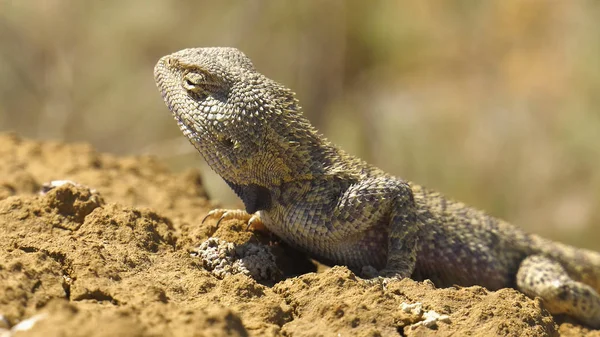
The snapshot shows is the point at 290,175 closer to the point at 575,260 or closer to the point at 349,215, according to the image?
the point at 349,215

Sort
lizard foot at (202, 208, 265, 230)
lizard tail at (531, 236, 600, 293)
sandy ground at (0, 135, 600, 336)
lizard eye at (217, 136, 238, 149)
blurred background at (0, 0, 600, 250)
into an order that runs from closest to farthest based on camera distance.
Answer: sandy ground at (0, 135, 600, 336)
lizard eye at (217, 136, 238, 149)
lizard foot at (202, 208, 265, 230)
lizard tail at (531, 236, 600, 293)
blurred background at (0, 0, 600, 250)

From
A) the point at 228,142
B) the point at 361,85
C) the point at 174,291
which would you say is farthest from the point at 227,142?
the point at 361,85

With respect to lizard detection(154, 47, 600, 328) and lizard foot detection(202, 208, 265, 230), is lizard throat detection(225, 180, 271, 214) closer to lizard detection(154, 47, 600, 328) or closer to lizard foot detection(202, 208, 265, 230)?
lizard detection(154, 47, 600, 328)

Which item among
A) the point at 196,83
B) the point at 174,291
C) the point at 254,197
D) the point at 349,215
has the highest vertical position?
the point at 196,83

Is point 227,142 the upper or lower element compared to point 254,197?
upper

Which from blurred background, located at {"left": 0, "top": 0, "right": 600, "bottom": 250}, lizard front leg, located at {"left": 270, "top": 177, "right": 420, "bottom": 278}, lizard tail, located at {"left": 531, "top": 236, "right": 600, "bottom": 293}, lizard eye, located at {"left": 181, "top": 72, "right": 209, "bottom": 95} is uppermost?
blurred background, located at {"left": 0, "top": 0, "right": 600, "bottom": 250}

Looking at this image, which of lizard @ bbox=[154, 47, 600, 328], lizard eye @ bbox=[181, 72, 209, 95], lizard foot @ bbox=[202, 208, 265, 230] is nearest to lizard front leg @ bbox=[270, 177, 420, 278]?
lizard @ bbox=[154, 47, 600, 328]
